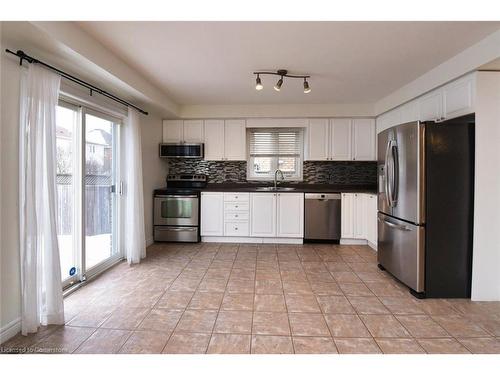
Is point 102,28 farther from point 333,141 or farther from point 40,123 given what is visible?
point 333,141

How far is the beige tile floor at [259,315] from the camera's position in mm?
1795

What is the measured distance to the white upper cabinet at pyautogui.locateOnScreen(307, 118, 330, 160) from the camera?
182 inches

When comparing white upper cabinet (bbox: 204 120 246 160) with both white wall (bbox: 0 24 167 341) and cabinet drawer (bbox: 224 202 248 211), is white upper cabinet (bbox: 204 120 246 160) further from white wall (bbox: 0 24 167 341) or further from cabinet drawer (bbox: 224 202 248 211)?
white wall (bbox: 0 24 167 341)

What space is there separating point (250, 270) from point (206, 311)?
105 centimetres

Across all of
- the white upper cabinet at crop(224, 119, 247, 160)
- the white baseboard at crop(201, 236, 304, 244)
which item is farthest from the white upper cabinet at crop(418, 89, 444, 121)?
the white upper cabinet at crop(224, 119, 247, 160)

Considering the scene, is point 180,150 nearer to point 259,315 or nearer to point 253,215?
point 253,215

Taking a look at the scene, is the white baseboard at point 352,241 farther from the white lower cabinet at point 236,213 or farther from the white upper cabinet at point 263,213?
the white lower cabinet at point 236,213

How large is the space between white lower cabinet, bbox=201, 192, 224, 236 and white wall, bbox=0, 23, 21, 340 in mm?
2679

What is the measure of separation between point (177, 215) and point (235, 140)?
1.61 m

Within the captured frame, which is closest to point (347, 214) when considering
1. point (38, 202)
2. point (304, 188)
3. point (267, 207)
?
point (304, 188)

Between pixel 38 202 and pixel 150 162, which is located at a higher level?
pixel 150 162

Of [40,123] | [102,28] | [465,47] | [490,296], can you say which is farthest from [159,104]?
[490,296]

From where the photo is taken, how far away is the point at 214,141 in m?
4.75

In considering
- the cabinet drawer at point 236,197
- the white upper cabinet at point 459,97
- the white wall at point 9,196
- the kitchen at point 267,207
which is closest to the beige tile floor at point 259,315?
the kitchen at point 267,207
